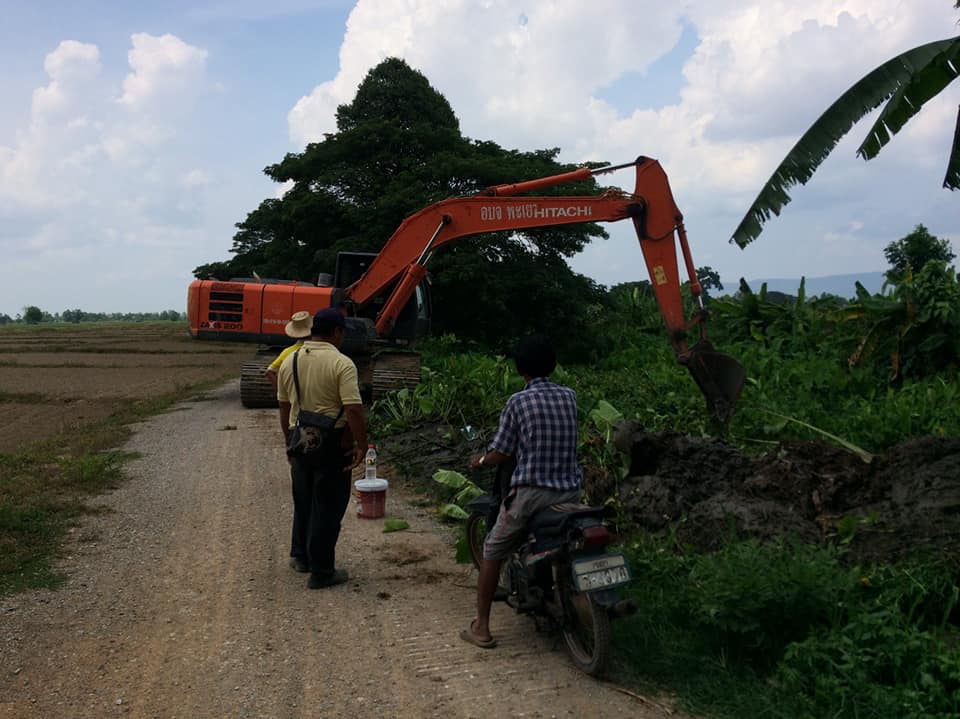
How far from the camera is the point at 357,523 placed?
7621mm

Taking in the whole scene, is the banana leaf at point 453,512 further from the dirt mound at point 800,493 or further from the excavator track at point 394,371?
the excavator track at point 394,371

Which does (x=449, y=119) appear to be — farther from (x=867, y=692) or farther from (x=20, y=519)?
(x=867, y=692)

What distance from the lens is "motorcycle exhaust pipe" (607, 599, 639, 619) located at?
4.24m

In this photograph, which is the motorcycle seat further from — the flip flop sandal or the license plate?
the flip flop sandal

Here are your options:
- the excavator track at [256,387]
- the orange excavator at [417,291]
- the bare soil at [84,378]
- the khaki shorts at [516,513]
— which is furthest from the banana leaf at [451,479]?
the excavator track at [256,387]

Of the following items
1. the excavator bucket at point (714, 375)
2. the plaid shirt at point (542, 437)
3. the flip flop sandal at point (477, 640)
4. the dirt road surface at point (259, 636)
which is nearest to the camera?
the dirt road surface at point (259, 636)

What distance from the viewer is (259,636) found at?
196 inches

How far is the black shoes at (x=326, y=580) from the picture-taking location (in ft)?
19.2

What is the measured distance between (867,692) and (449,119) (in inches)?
1116

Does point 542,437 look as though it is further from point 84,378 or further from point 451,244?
point 84,378

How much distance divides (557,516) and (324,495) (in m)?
2.04

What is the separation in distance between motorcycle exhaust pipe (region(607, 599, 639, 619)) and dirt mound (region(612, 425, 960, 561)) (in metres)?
1.56

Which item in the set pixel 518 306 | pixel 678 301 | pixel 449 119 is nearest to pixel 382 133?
pixel 449 119

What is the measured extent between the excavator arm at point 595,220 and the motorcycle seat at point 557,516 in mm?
5181
